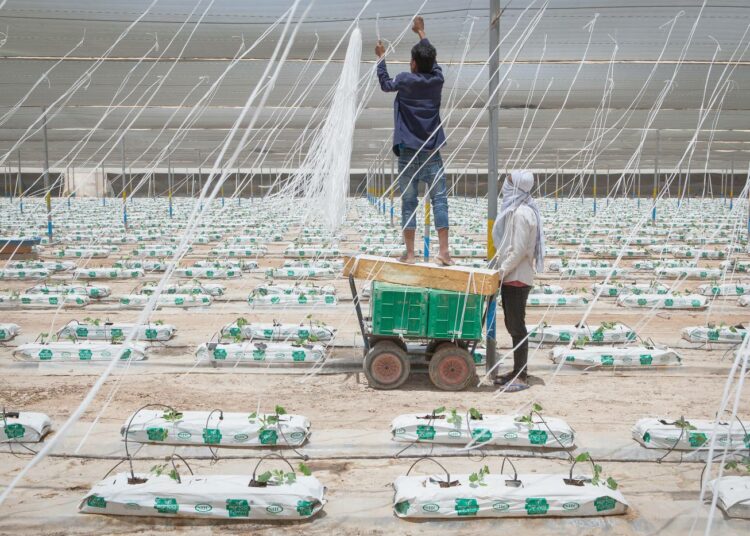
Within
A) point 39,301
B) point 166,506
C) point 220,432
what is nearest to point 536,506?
point 166,506

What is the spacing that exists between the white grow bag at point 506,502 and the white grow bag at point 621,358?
325 centimetres

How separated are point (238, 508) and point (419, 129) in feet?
10.5

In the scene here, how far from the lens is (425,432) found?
4.82 meters

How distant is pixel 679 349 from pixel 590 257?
8879 millimetres

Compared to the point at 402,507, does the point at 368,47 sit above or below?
above

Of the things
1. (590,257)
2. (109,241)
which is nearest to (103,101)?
(109,241)

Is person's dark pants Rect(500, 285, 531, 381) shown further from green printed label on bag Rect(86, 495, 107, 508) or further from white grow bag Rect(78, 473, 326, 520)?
green printed label on bag Rect(86, 495, 107, 508)

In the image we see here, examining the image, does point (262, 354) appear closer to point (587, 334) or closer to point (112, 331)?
point (112, 331)

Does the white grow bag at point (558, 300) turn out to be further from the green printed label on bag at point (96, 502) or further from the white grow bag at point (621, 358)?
the green printed label on bag at point (96, 502)

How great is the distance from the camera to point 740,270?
13.7m

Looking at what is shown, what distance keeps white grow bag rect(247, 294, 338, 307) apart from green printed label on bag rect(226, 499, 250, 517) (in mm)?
6345

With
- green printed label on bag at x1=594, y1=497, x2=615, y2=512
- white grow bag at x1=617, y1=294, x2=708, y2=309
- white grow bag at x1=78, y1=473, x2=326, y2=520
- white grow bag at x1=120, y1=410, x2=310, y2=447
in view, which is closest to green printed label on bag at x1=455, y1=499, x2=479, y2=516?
green printed label on bag at x1=594, y1=497, x2=615, y2=512

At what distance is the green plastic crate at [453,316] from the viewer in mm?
5926

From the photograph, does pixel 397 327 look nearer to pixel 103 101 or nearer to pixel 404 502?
pixel 404 502
